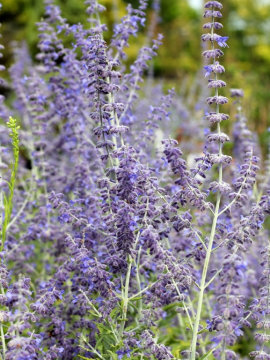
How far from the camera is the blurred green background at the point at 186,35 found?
712 inches

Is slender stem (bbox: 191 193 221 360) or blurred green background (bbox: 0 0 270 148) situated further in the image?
blurred green background (bbox: 0 0 270 148)

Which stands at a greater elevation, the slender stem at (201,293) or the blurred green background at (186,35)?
the slender stem at (201,293)

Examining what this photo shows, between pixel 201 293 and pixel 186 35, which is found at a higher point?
pixel 201 293

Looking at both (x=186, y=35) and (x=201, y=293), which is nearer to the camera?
(x=201, y=293)

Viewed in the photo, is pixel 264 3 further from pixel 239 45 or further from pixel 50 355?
pixel 50 355

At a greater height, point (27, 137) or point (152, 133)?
point (152, 133)

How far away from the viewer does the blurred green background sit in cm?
1808

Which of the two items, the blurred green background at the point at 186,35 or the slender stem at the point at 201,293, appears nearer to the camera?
the slender stem at the point at 201,293

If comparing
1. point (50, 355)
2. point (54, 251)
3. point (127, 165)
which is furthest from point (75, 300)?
point (54, 251)

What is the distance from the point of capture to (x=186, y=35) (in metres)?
30.3

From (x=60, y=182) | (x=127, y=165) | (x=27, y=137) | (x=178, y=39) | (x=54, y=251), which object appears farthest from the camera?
(x=178, y=39)

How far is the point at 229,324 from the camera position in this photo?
279 cm

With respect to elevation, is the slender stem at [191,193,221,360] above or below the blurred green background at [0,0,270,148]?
above

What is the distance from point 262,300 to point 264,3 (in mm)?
33885
